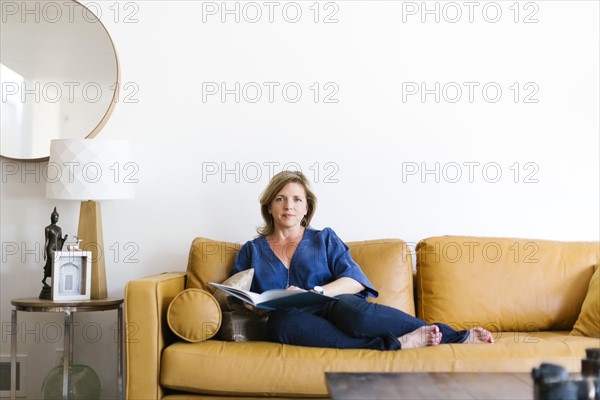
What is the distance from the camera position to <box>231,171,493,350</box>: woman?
2.91 meters

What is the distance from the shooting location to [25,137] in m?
3.83

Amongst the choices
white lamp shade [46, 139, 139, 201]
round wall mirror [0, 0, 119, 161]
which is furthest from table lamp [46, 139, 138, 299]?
round wall mirror [0, 0, 119, 161]

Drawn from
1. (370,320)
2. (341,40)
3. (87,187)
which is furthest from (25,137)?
(370,320)

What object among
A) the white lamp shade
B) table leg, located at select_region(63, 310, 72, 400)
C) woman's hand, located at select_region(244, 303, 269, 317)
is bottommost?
table leg, located at select_region(63, 310, 72, 400)

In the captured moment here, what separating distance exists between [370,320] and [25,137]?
202 cm

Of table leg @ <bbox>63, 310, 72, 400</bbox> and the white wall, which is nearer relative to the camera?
table leg @ <bbox>63, 310, 72, 400</bbox>

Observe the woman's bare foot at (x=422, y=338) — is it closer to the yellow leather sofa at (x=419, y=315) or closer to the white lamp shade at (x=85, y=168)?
the yellow leather sofa at (x=419, y=315)

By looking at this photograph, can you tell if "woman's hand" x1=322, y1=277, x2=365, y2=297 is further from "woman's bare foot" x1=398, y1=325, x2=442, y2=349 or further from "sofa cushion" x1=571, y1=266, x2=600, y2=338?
"sofa cushion" x1=571, y1=266, x2=600, y2=338

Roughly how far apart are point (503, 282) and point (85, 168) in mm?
1928

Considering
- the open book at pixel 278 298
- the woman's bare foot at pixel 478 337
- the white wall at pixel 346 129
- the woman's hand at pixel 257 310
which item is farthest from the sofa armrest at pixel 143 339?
the woman's bare foot at pixel 478 337

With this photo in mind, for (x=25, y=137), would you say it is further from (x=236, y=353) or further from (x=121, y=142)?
(x=236, y=353)

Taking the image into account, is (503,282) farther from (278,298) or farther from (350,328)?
(278,298)

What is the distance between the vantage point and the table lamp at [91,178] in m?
3.45

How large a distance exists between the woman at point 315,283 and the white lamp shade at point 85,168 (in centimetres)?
68
